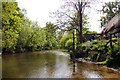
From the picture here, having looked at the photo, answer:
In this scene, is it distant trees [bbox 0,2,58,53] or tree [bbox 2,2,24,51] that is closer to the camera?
tree [bbox 2,2,24,51]

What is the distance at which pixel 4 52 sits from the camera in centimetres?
5181

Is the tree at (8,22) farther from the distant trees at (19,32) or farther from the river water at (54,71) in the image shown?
the river water at (54,71)

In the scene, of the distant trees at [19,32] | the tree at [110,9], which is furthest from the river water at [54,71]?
the tree at [110,9]

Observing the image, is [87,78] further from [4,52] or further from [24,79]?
[4,52]

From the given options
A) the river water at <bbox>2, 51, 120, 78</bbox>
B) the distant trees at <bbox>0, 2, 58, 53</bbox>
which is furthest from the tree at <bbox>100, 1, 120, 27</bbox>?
the river water at <bbox>2, 51, 120, 78</bbox>

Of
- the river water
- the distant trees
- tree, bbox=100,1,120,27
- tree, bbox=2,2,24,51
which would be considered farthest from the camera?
tree, bbox=100,1,120,27

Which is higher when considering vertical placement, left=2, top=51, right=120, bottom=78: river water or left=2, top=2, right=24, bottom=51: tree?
left=2, top=2, right=24, bottom=51: tree

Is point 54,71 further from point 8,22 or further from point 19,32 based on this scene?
point 19,32

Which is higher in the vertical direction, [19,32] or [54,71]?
[19,32]

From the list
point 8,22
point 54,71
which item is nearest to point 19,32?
point 8,22

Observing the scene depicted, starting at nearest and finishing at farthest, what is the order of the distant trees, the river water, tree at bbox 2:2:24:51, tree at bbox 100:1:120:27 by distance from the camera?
the river water < tree at bbox 2:2:24:51 < the distant trees < tree at bbox 100:1:120:27

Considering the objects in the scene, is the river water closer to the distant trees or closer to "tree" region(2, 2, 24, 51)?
"tree" region(2, 2, 24, 51)

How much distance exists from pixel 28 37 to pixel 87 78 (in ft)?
172

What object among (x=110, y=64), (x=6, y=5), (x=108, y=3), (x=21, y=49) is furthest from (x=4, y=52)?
(x=110, y=64)
